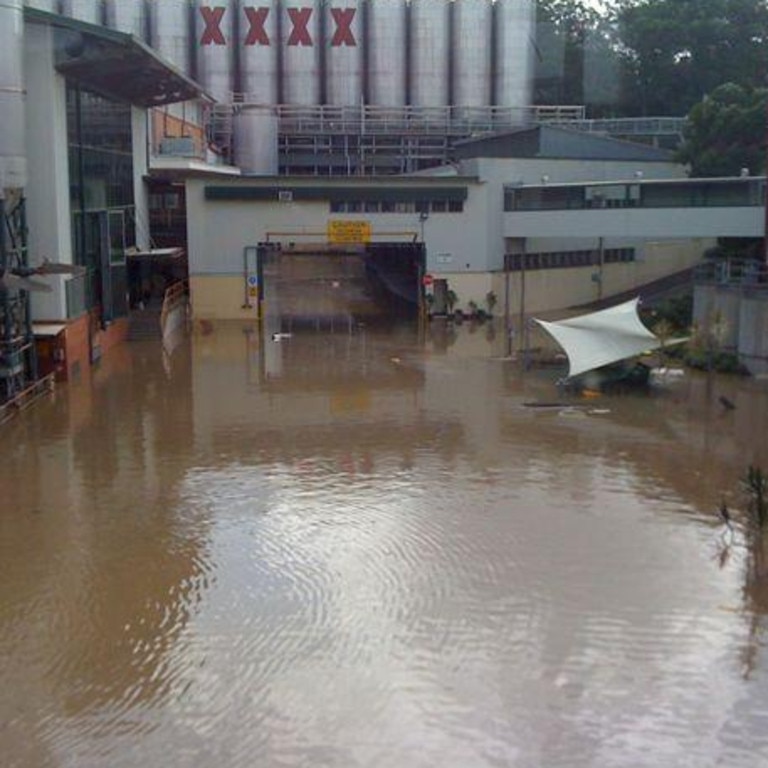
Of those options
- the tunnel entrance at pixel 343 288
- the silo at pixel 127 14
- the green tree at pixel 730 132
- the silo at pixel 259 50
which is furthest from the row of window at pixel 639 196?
the silo at pixel 127 14

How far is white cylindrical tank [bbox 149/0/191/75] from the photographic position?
63781 millimetres

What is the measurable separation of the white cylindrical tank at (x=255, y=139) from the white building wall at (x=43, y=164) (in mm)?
28872

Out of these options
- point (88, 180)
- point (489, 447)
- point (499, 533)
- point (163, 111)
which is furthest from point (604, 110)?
point (499, 533)

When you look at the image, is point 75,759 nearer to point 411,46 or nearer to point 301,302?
point 301,302

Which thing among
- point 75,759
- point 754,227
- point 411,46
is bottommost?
point 75,759

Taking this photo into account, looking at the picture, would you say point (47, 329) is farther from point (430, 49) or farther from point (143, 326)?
point (430, 49)

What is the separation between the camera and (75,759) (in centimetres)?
1009

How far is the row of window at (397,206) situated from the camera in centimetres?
4450

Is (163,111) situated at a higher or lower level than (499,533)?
higher

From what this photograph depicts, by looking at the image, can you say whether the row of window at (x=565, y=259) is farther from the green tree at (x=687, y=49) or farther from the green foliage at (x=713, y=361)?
the green tree at (x=687, y=49)

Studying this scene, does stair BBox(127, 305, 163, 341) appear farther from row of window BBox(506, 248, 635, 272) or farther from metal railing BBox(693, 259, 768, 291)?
metal railing BBox(693, 259, 768, 291)

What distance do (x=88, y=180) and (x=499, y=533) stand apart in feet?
71.2

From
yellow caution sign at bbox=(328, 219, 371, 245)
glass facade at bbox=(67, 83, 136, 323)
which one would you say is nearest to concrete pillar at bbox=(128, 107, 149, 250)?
glass facade at bbox=(67, 83, 136, 323)

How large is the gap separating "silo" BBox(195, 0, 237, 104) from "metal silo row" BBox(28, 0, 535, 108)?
2.2 inches
